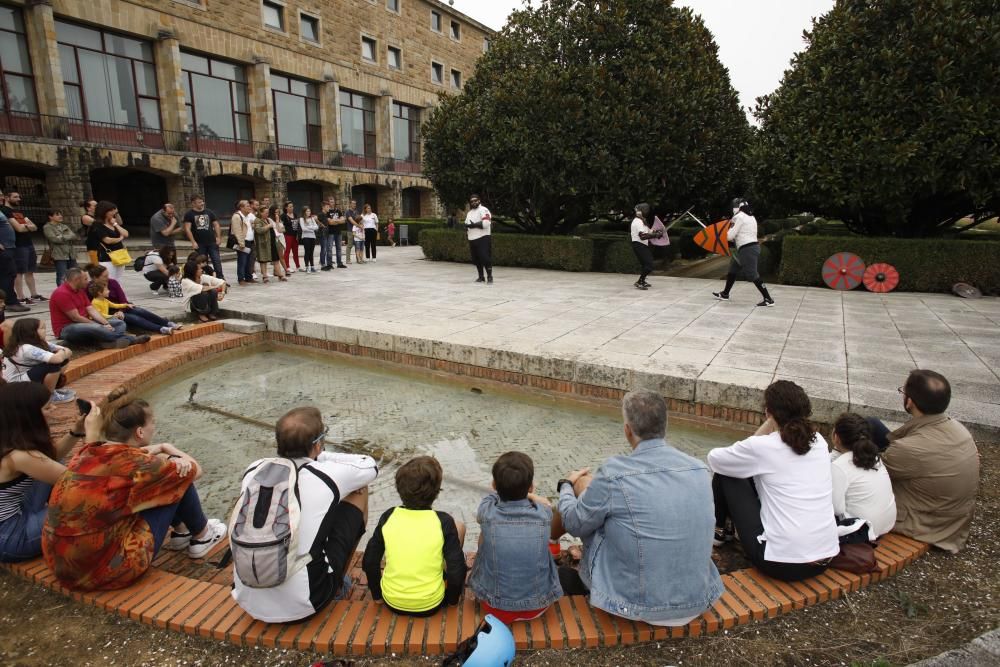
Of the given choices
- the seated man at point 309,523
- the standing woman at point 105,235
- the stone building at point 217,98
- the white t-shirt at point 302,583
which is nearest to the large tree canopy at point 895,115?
the seated man at point 309,523

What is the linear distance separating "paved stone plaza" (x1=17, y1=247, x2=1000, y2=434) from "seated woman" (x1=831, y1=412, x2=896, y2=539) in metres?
1.98

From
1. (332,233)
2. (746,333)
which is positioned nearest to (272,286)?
(332,233)

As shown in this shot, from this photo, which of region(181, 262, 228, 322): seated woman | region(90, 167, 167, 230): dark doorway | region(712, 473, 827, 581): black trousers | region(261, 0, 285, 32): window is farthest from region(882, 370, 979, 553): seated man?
region(261, 0, 285, 32): window

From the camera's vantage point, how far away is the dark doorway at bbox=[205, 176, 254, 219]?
1000 inches

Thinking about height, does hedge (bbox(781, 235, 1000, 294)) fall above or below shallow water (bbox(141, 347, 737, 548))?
above

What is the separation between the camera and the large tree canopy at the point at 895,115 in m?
9.34

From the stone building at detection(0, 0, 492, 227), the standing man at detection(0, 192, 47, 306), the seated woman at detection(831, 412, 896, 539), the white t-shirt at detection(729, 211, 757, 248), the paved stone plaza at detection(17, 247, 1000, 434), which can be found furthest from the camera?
the stone building at detection(0, 0, 492, 227)

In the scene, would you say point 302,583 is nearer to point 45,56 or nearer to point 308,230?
point 308,230

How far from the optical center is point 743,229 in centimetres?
916

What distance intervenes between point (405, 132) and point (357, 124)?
3966mm

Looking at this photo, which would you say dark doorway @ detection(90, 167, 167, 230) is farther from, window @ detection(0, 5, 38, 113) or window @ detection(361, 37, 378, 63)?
window @ detection(361, 37, 378, 63)

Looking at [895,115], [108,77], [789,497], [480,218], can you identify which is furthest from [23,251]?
[108,77]

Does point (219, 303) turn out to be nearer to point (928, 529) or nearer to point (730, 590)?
point (730, 590)

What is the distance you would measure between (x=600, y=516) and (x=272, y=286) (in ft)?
34.5
